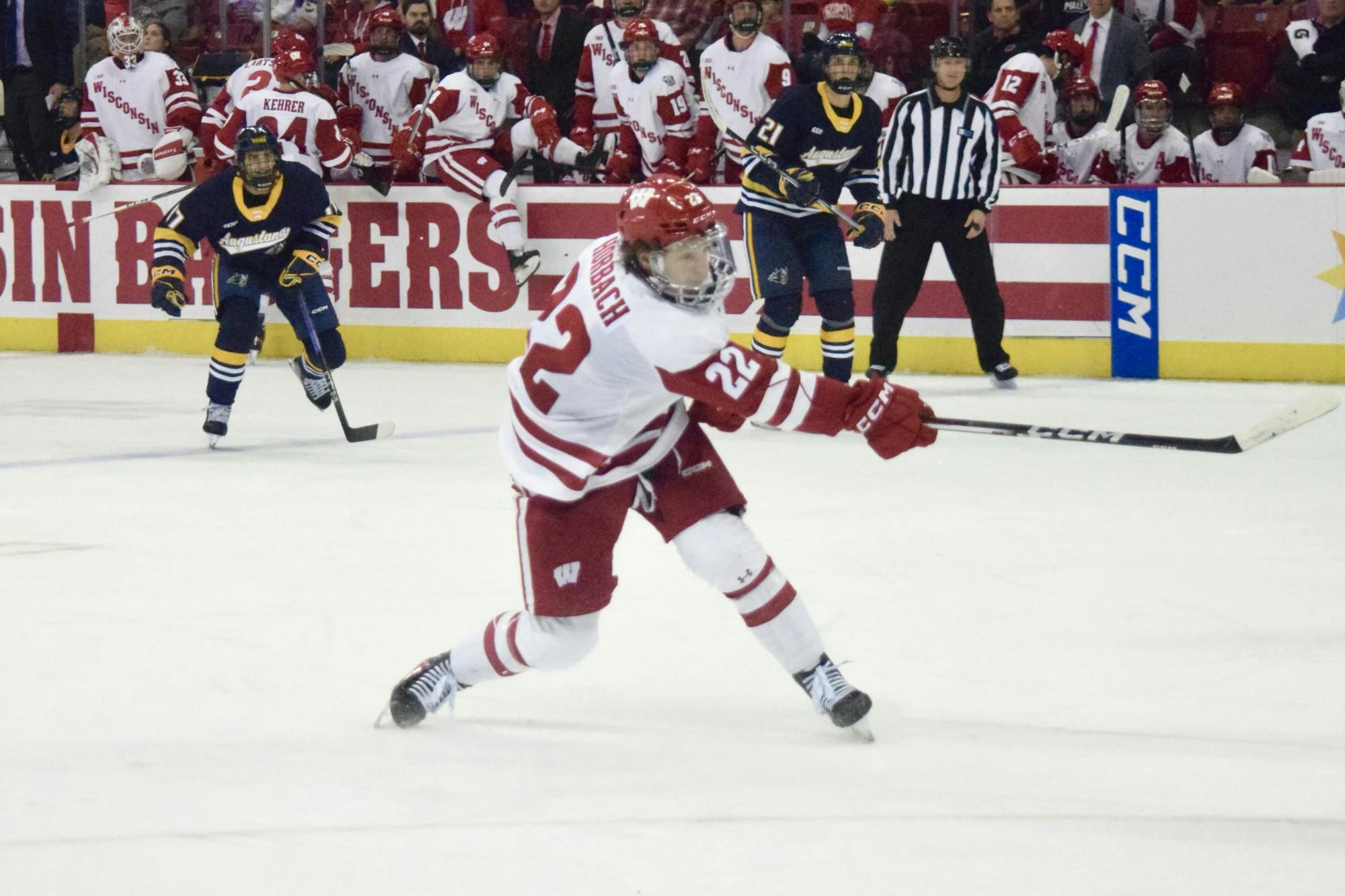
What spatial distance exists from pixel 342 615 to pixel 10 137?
25.8ft

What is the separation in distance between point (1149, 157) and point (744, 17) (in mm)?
2081

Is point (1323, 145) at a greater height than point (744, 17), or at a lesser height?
lesser

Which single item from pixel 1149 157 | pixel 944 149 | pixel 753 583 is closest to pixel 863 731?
pixel 753 583

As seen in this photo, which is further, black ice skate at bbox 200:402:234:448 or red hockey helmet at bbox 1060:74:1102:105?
red hockey helmet at bbox 1060:74:1102:105

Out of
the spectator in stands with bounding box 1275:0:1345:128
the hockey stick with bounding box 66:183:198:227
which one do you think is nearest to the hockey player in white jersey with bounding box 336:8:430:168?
the hockey stick with bounding box 66:183:198:227

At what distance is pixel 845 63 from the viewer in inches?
288

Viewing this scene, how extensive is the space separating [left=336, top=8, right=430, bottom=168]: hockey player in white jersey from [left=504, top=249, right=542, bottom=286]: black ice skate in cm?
108

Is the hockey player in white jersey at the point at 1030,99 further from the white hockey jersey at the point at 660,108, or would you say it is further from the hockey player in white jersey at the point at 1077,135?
the white hockey jersey at the point at 660,108

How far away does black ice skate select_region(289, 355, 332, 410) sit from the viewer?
7.37 m

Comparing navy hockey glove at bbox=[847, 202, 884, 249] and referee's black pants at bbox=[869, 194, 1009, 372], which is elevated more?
navy hockey glove at bbox=[847, 202, 884, 249]

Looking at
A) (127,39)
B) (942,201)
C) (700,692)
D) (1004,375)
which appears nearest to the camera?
(700,692)

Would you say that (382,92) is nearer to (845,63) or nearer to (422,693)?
(845,63)

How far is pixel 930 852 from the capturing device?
274 centimetres

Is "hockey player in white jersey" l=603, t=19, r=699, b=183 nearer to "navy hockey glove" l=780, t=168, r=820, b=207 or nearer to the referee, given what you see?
the referee
